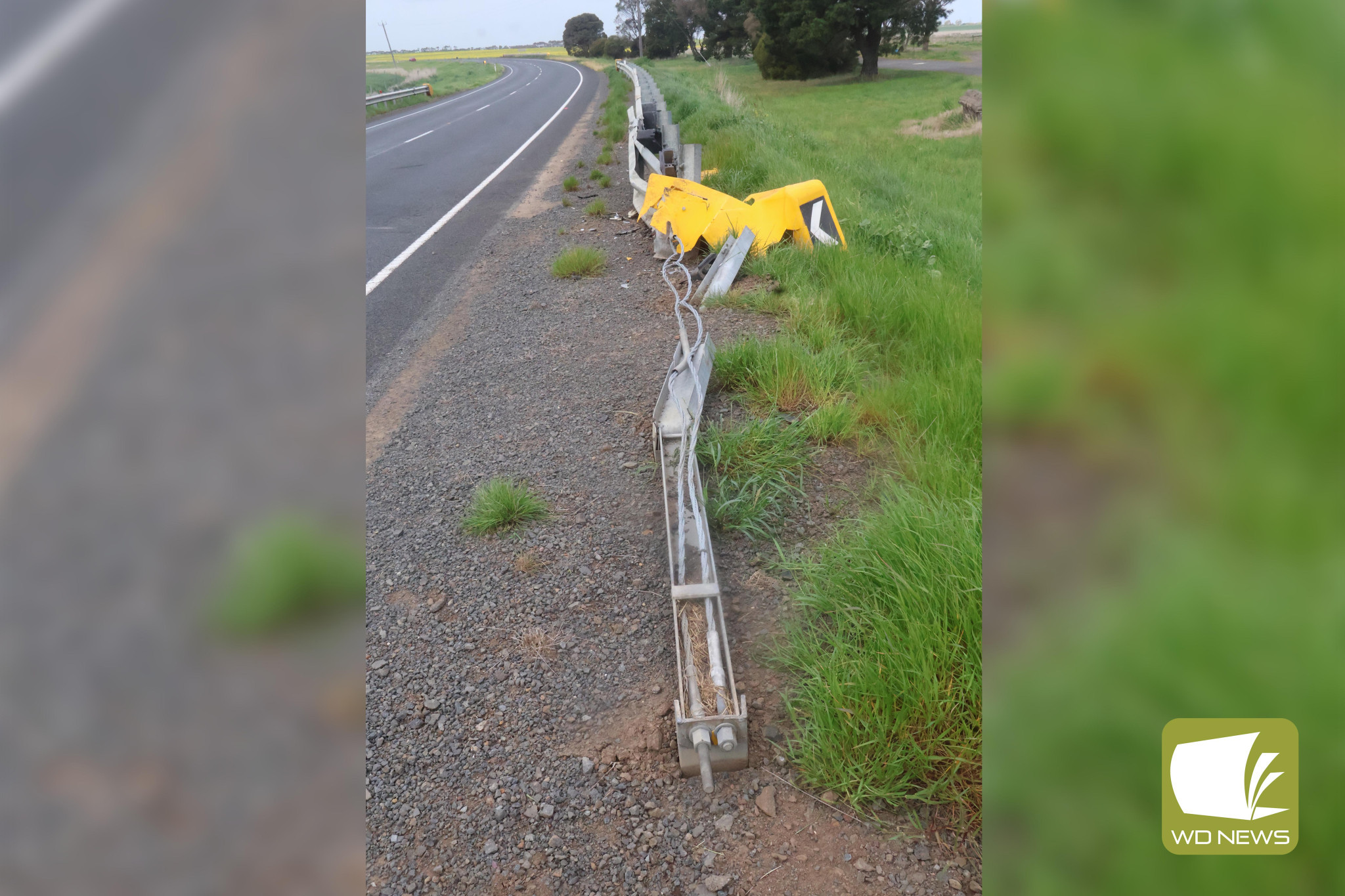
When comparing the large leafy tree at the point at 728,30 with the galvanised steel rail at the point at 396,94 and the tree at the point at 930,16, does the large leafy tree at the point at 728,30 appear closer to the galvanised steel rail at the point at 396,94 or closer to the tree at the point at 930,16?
the tree at the point at 930,16

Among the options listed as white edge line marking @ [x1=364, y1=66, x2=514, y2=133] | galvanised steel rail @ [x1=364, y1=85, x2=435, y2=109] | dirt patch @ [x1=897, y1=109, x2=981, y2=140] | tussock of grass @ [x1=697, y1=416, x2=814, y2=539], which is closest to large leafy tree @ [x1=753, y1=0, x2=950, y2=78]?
Answer: tussock of grass @ [x1=697, y1=416, x2=814, y2=539]

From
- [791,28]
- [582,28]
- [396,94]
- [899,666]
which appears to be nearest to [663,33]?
[791,28]

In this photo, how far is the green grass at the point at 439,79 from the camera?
30.4m

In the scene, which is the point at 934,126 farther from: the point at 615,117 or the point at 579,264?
the point at 579,264

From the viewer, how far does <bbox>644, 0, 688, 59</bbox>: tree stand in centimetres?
285

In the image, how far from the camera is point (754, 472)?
3.08 metres

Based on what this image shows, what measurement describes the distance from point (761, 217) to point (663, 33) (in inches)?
62.6
